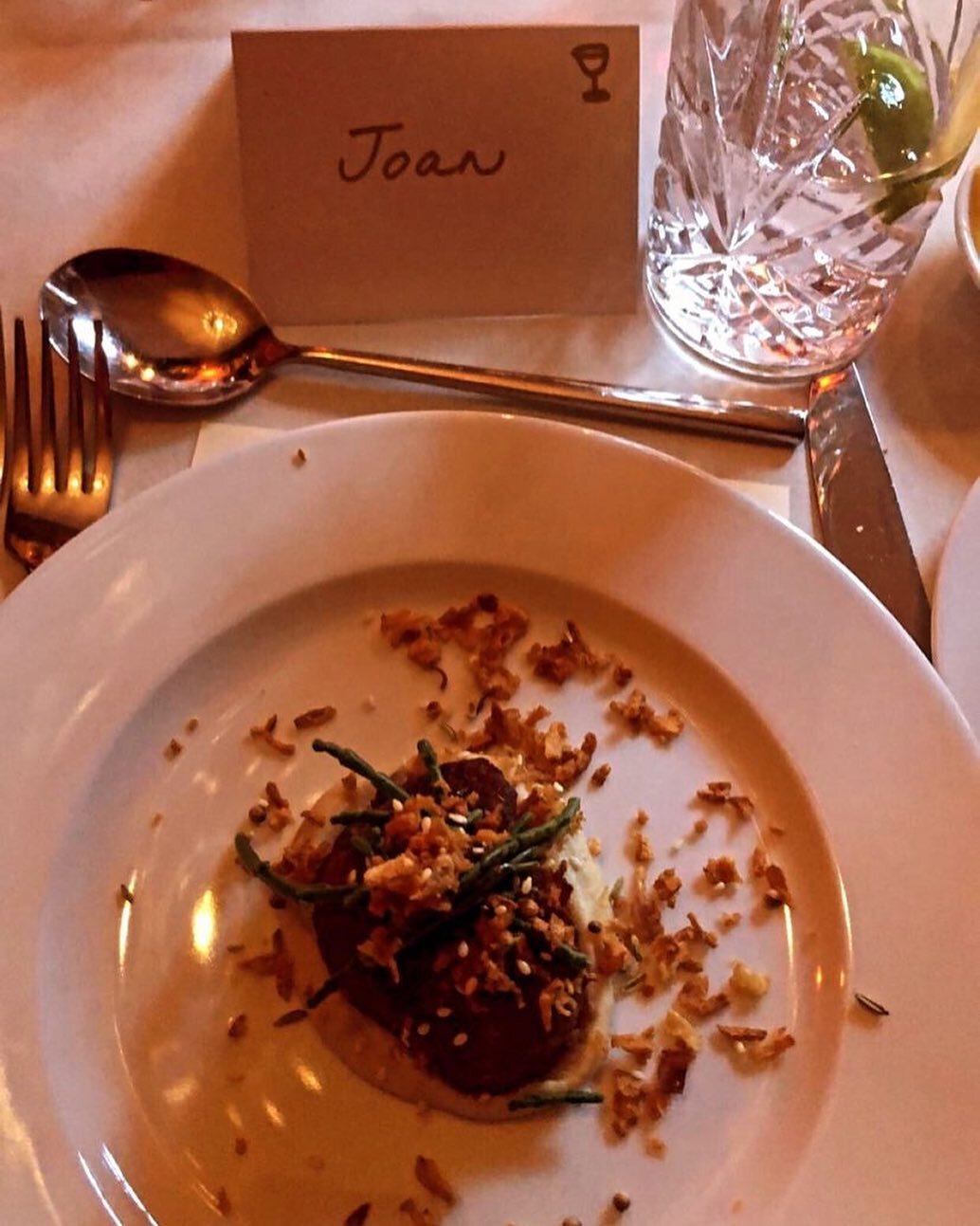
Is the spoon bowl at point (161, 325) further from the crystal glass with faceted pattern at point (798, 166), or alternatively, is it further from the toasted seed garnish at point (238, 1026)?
the toasted seed garnish at point (238, 1026)

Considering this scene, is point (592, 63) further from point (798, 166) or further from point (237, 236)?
point (237, 236)

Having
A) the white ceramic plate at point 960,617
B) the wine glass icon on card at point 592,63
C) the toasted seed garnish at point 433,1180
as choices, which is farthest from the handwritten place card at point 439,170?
the toasted seed garnish at point 433,1180

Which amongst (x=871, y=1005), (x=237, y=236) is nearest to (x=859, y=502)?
(x=871, y=1005)

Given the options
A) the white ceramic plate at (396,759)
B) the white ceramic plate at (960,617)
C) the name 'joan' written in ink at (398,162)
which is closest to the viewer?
the white ceramic plate at (396,759)

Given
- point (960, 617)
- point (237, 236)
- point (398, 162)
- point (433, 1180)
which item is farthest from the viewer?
point (237, 236)

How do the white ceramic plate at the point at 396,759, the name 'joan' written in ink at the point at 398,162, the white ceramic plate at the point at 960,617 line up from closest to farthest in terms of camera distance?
1. the white ceramic plate at the point at 396,759
2. the white ceramic plate at the point at 960,617
3. the name 'joan' written in ink at the point at 398,162

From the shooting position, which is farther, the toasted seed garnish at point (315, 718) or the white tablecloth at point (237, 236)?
the white tablecloth at point (237, 236)
